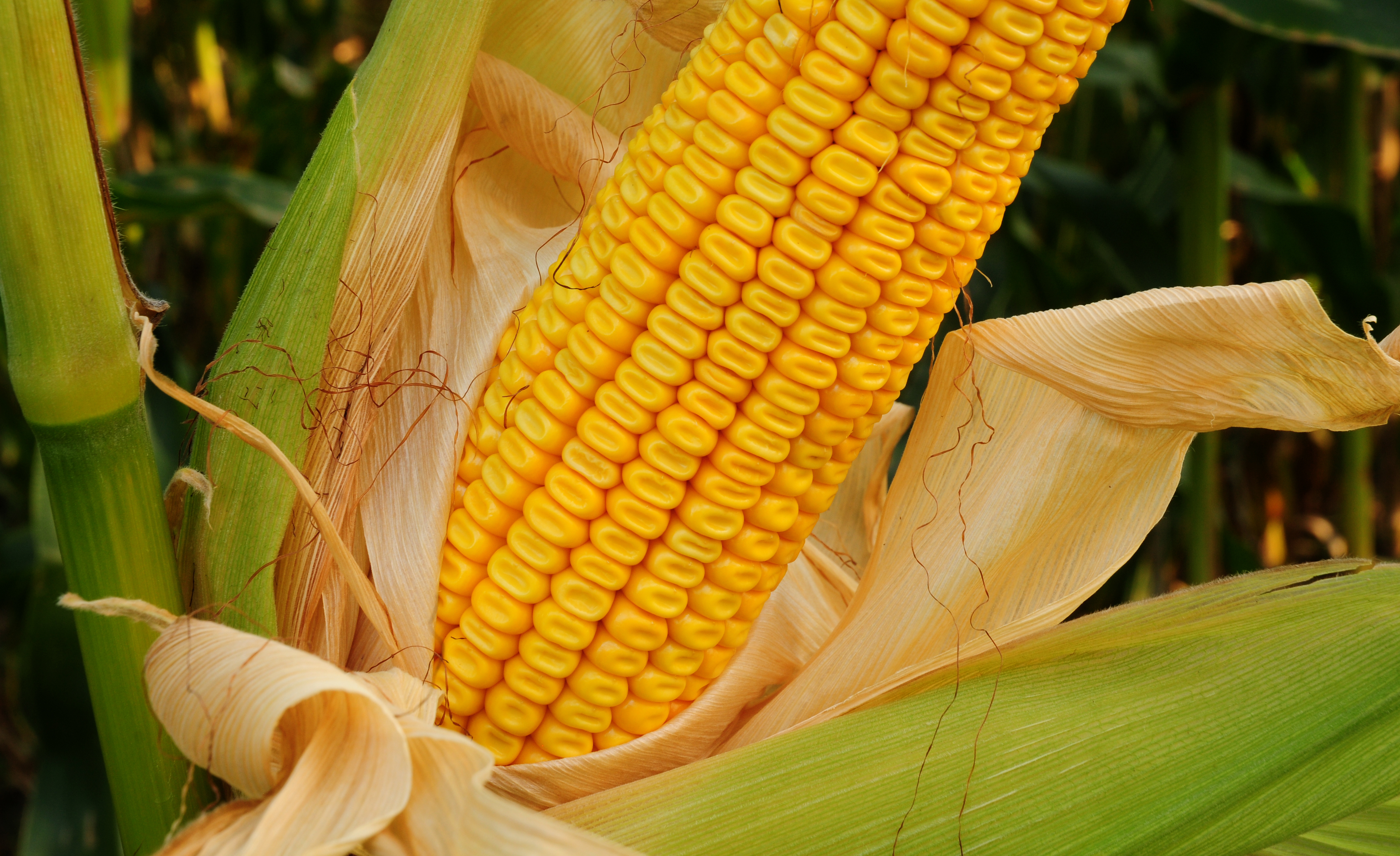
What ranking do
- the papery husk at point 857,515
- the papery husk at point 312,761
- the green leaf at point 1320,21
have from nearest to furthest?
the papery husk at point 312,761
the papery husk at point 857,515
the green leaf at point 1320,21

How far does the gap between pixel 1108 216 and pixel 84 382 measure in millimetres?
1748

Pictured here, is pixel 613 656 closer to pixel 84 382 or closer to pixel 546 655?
pixel 546 655

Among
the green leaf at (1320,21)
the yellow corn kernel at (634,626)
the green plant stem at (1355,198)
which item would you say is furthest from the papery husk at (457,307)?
the green plant stem at (1355,198)

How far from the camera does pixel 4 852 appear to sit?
Result: 2064 millimetres

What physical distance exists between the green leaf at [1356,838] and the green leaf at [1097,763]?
0.61 ft

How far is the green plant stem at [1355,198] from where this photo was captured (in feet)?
6.58

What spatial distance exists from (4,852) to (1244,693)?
2.42 meters

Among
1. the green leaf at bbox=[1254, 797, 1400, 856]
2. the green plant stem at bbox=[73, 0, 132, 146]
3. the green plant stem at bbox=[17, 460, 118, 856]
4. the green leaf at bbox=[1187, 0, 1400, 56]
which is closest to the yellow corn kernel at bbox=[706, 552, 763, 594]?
the green leaf at bbox=[1254, 797, 1400, 856]

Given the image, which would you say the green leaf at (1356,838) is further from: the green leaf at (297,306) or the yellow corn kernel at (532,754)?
the green leaf at (297,306)

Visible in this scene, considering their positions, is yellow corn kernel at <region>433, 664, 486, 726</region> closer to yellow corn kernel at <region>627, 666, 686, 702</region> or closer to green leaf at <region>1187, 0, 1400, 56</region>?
yellow corn kernel at <region>627, 666, 686, 702</region>

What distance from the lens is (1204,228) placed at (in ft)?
5.85

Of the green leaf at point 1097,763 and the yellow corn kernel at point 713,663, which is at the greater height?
the green leaf at point 1097,763

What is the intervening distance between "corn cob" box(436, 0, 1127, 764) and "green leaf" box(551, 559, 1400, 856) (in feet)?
0.34

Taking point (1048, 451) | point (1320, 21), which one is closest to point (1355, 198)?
point (1320, 21)
